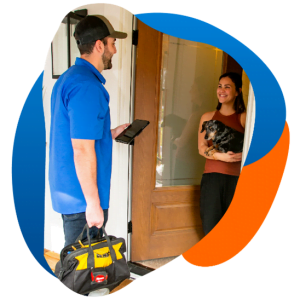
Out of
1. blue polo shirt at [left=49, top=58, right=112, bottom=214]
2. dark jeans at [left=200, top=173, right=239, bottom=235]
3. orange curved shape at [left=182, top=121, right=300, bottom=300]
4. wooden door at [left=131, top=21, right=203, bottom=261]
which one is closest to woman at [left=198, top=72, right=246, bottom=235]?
dark jeans at [left=200, top=173, right=239, bottom=235]

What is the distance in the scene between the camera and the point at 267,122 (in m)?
1.11

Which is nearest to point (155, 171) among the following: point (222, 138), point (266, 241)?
point (222, 138)

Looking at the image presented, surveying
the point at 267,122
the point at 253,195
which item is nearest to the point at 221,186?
the point at 253,195

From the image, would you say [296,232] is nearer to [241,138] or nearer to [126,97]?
[241,138]

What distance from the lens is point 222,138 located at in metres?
1.78

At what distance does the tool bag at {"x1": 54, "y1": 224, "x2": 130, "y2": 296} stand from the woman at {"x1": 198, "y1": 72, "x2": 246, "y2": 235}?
0.88 m

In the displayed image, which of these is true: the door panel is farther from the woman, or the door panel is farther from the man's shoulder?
the man's shoulder

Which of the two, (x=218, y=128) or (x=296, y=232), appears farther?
(x=218, y=128)

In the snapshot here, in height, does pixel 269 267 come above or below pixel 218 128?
below

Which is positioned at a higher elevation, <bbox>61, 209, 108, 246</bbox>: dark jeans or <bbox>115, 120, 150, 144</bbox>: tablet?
<bbox>115, 120, 150, 144</bbox>: tablet

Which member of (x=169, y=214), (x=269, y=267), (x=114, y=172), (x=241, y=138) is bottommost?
(x=169, y=214)

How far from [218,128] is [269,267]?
1.01 m

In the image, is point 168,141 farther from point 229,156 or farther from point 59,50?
point 59,50

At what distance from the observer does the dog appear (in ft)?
5.71
